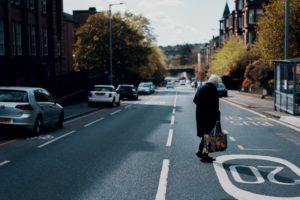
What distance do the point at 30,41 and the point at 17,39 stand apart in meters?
2.37

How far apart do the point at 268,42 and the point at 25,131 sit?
75.5 ft

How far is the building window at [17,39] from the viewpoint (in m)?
32.7

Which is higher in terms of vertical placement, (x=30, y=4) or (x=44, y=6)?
(x=44, y=6)

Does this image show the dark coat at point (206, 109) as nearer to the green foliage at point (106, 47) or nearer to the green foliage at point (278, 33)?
the green foliage at point (278, 33)

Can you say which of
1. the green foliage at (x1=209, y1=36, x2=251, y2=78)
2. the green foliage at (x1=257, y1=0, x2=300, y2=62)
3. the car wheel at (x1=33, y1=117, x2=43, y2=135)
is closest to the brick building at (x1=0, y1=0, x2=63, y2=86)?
the car wheel at (x1=33, y1=117, x2=43, y2=135)

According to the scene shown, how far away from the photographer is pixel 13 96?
580 inches

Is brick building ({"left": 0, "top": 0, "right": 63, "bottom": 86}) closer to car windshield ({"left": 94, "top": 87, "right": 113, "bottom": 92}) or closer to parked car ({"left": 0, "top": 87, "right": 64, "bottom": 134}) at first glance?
car windshield ({"left": 94, "top": 87, "right": 113, "bottom": 92})

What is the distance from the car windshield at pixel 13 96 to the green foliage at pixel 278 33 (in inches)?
907

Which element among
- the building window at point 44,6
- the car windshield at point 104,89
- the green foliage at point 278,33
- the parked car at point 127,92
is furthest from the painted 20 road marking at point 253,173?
the parked car at point 127,92

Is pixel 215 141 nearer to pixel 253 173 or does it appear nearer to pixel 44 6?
pixel 253 173

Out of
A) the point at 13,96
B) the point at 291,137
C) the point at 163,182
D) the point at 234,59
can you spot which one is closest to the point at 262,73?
the point at 234,59

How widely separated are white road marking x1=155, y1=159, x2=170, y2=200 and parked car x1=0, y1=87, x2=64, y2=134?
599 centimetres

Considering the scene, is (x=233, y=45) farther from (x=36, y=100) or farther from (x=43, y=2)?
(x=36, y=100)

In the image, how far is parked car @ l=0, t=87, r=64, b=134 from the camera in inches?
563
